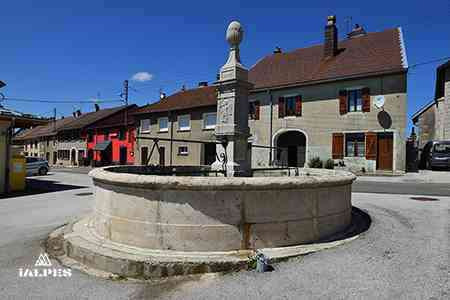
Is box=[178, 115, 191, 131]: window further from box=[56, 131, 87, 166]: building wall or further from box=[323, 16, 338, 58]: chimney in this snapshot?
box=[56, 131, 87, 166]: building wall

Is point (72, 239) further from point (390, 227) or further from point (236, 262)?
point (390, 227)

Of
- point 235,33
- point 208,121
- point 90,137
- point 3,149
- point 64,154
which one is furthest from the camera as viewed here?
point 64,154

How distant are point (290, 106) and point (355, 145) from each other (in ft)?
17.6

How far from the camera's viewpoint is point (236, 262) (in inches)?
138

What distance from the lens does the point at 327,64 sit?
72.2 feet

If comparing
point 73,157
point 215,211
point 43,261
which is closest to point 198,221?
point 215,211

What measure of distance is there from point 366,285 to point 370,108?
17641 millimetres

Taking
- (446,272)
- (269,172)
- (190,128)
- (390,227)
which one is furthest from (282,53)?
(446,272)

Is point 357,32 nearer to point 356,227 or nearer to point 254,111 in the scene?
point 254,111

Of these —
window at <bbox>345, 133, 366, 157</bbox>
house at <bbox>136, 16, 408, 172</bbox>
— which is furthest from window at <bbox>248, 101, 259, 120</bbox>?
window at <bbox>345, 133, 366, 157</bbox>

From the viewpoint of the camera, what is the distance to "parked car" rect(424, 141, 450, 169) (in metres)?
18.7

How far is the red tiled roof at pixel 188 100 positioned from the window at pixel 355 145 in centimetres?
1069

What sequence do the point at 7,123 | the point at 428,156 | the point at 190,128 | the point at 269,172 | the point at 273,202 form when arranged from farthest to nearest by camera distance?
1. the point at 190,128
2. the point at 428,156
3. the point at 7,123
4. the point at 269,172
5. the point at 273,202

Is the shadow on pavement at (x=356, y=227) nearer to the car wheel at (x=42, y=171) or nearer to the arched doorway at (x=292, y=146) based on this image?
the arched doorway at (x=292, y=146)
